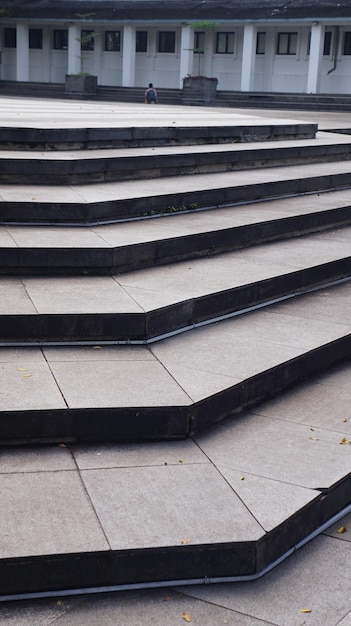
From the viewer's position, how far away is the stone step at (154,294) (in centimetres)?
641

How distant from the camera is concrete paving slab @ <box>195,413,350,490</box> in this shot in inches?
207

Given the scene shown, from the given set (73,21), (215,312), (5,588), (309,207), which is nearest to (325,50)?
(73,21)

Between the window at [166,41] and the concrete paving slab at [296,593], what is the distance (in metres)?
46.4

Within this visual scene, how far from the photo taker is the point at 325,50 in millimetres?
43812

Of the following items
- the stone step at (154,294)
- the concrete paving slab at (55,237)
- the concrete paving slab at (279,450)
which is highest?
the concrete paving slab at (55,237)

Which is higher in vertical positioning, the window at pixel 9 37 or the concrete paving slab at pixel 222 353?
the window at pixel 9 37

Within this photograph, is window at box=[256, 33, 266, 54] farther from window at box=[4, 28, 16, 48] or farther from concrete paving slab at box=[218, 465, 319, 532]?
concrete paving slab at box=[218, 465, 319, 532]

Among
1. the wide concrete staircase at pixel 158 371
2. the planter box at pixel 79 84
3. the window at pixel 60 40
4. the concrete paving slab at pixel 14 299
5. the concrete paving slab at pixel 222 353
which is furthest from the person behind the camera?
the window at pixel 60 40

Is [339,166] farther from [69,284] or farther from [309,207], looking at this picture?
[69,284]

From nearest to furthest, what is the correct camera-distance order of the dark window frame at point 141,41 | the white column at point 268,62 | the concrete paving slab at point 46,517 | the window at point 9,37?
the concrete paving slab at point 46,517 → the white column at point 268,62 → the dark window frame at point 141,41 → the window at point 9,37

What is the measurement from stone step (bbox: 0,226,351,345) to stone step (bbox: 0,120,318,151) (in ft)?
9.11

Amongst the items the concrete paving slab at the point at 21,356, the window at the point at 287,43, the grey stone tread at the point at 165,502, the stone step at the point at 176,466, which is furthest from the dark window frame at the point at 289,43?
the grey stone tread at the point at 165,502

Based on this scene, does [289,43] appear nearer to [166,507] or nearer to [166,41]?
[166,41]

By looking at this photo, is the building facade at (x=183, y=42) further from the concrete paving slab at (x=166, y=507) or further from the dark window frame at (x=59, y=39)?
the concrete paving slab at (x=166, y=507)
